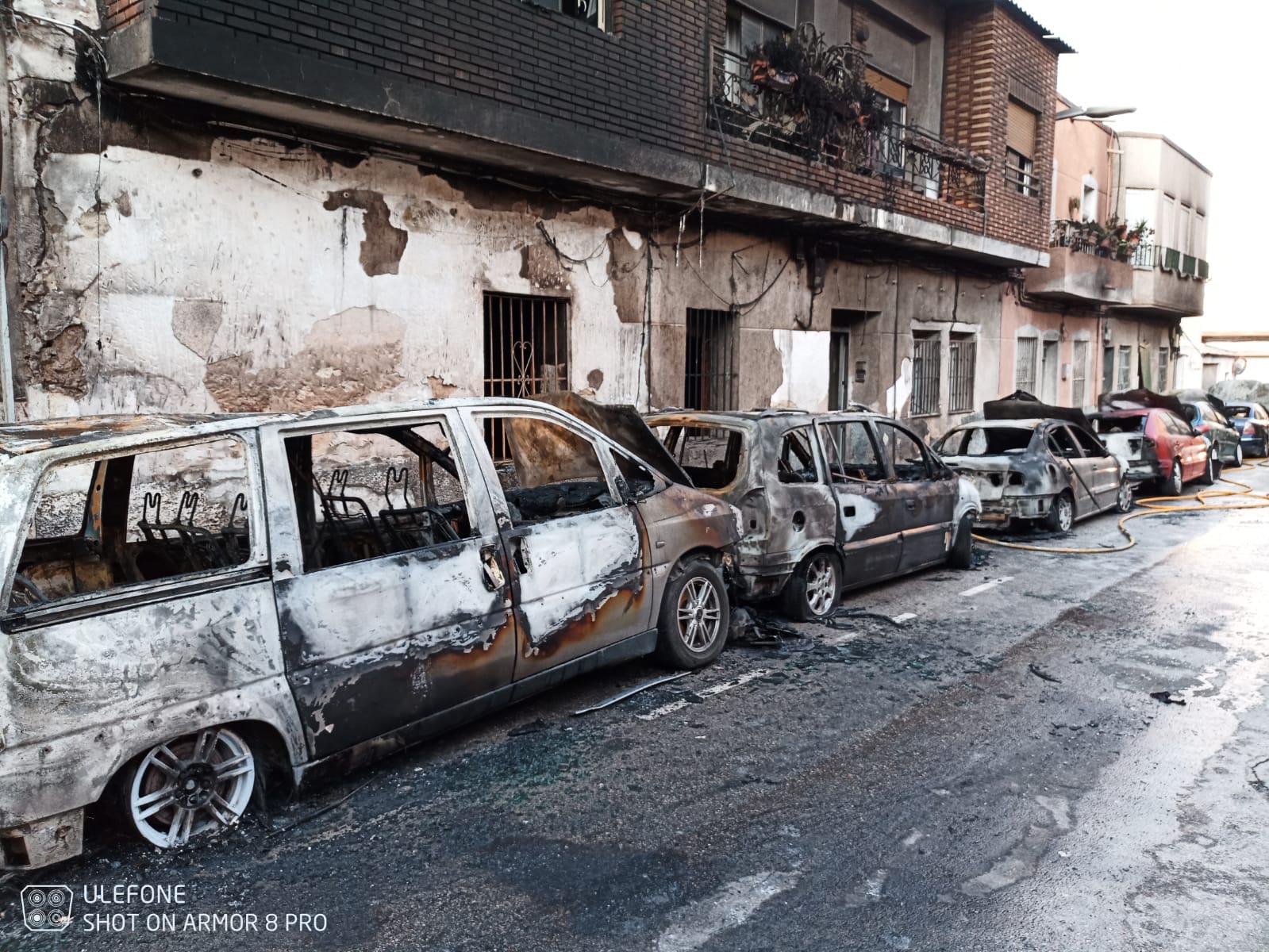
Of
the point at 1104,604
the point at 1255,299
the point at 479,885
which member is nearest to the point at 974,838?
the point at 479,885

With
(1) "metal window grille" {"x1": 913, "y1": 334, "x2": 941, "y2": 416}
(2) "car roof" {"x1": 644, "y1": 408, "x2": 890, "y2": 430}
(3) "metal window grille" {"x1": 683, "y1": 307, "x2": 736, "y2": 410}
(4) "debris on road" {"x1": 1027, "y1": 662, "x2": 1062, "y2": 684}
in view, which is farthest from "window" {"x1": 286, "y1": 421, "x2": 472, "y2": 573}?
(1) "metal window grille" {"x1": 913, "y1": 334, "x2": 941, "y2": 416}

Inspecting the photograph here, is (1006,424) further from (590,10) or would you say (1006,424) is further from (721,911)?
(721,911)

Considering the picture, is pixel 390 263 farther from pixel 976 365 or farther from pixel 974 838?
pixel 976 365

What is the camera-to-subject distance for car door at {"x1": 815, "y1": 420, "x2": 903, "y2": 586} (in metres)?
7.21

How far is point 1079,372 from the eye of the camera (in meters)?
23.6

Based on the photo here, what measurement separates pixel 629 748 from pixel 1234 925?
2.54 meters

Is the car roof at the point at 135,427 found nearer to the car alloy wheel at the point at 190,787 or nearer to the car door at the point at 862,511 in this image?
the car alloy wheel at the point at 190,787

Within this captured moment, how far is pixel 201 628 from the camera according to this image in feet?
11.6

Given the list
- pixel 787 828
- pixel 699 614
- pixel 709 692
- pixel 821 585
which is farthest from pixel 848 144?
pixel 787 828

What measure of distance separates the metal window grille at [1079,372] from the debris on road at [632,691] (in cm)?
2062

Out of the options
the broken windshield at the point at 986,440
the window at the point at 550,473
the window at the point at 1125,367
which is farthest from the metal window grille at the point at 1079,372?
the window at the point at 550,473

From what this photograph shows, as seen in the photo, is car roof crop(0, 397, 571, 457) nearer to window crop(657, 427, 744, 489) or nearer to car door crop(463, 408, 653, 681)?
car door crop(463, 408, 653, 681)

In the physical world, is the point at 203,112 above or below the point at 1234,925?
above

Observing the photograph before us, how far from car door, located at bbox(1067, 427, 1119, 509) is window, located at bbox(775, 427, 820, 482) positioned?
6.21 m
